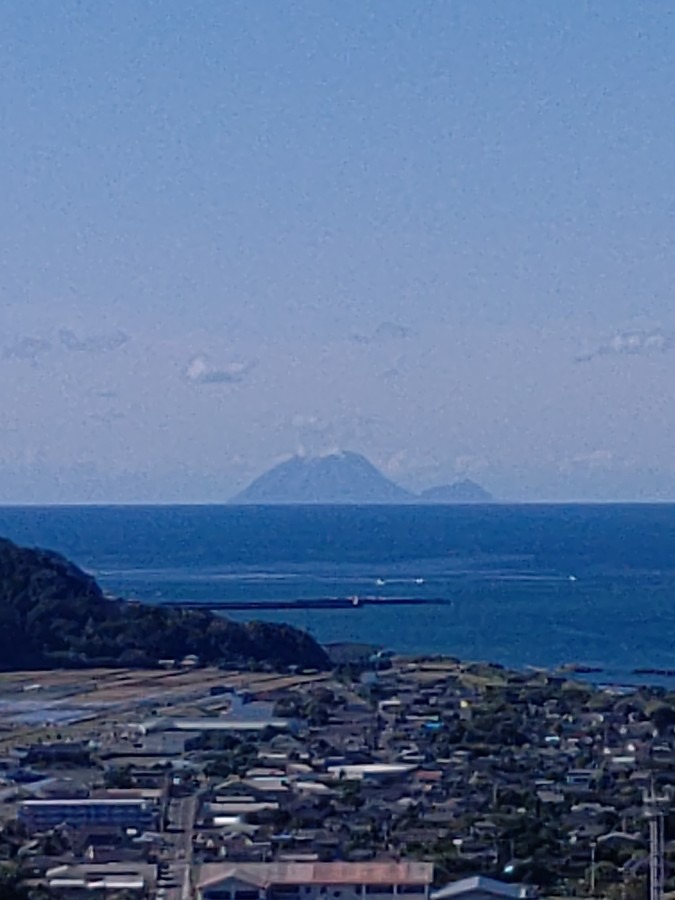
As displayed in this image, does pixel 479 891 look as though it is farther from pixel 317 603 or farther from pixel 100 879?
pixel 317 603

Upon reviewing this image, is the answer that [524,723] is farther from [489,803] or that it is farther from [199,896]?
[199,896]

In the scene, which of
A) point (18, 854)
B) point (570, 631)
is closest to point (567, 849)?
point (18, 854)

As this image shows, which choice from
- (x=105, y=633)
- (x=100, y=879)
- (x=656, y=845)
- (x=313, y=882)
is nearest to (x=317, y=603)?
(x=105, y=633)

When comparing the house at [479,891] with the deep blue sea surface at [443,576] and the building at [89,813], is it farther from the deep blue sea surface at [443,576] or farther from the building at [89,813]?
the deep blue sea surface at [443,576]

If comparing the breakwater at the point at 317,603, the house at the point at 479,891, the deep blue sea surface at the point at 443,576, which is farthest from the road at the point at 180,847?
the breakwater at the point at 317,603

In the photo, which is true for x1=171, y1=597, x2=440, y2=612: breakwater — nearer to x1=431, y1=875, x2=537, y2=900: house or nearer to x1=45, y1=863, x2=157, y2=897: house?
x1=45, y1=863, x2=157, y2=897: house

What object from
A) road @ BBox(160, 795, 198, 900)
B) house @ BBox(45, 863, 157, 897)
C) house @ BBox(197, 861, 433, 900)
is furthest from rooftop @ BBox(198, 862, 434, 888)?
house @ BBox(45, 863, 157, 897)
